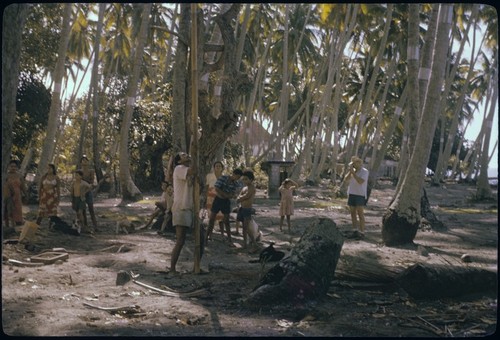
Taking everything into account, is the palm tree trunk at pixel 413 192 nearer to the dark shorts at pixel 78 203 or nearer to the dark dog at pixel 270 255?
the dark dog at pixel 270 255

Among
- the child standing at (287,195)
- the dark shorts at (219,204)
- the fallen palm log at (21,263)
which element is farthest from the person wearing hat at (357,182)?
the fallen palm log at (21,263)

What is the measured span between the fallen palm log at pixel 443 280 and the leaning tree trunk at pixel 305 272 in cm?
88

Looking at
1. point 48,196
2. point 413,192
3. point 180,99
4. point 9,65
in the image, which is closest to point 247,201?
point 180,99

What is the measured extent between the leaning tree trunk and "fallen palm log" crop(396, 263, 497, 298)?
0.88 metres

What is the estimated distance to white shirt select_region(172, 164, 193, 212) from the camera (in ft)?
24.5

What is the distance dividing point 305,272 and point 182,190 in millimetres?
2070

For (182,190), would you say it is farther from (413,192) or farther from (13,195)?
(413,192)

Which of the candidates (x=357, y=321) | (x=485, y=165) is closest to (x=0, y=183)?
(x=357, y=321)

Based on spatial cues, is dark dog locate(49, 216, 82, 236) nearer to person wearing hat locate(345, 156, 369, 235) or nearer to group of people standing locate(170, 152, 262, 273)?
group of people standing locate(170, 152, 262, 273)

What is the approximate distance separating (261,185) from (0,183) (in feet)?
81.9

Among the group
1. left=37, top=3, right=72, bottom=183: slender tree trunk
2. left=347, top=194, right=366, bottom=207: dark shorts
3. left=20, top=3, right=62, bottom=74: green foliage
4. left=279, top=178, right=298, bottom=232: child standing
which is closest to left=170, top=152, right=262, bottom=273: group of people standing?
left=279, top=178, right=298, bottom=232: child standing

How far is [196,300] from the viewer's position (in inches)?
253

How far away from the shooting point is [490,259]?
9.54 m

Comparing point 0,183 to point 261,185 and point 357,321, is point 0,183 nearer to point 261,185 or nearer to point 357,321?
point 357,321
